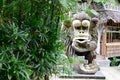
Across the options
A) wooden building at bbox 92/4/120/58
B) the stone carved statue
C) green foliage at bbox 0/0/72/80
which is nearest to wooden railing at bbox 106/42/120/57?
wooden building at bbox 92/4/120/58

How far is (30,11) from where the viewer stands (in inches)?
67.6

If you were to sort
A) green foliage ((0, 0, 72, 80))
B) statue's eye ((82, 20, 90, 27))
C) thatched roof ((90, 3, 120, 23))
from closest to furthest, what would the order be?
green foliage ((0, 0, 72, 80))
statue's eye ((82, 20, 90, 27))
thatched roof ((90, 3, 120, 23))

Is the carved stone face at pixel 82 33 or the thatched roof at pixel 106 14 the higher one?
the thatched roof at pixel 106 14

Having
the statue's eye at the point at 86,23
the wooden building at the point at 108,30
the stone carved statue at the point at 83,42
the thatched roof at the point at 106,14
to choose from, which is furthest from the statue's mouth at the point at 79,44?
the thatched roof at the point at 106,14

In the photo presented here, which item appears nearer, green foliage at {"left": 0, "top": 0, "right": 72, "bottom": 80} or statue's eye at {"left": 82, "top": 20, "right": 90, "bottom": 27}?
green foliage at {"left": 0, "top": 0, "right": 72, "bottom": 80}

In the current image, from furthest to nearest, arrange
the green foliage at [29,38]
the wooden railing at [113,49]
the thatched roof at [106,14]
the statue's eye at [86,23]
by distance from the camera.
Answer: the wooden railing at [113,49]
the thatched roof at [106,14]
the statue's eye at [86,23]
the green foliage at [29,38]

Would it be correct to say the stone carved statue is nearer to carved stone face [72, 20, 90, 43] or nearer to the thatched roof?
carved stone face [72, 20, 90, 43]

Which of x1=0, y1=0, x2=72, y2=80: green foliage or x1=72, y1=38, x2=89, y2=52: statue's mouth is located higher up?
x1=0, y1=0, x2=72, y2=80: green foliage

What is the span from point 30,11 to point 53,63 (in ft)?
1.33

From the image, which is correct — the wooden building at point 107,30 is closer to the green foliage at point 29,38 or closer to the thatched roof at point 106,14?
the thatched roof at point 106,14

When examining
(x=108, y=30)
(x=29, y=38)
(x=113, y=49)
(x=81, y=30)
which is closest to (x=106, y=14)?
(x=108, y=30)

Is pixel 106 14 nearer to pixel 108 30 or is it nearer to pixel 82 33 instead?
pixel 108 30

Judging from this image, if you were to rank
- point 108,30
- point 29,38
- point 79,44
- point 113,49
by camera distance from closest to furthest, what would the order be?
point 29,38
point 79,44
point 113,49
point 108,30

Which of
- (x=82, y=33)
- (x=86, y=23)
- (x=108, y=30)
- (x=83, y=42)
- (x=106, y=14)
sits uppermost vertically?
(x=106, y=14)
